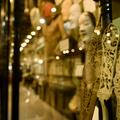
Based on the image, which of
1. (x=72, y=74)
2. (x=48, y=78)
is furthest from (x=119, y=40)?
(x=48, y=78)

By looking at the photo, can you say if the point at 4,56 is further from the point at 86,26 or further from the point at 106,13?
the point at 106,13

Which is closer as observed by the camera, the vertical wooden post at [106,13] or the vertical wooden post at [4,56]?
the vertical wooden post at [106,13]

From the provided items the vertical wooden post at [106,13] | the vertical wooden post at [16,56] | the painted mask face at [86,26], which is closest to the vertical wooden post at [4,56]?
the vertical wooden post at [16,56]

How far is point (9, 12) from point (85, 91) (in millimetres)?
1244

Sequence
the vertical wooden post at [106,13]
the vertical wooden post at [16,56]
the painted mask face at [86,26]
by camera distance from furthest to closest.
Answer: the vertical wooden post at [16,56] → the painted mask face at [86,26] → the vertical wooden post at [106,13]

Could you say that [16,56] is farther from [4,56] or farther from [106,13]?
[106,13]

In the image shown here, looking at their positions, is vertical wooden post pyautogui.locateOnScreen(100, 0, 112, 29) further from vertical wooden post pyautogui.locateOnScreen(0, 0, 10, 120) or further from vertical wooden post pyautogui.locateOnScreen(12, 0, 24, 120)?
vertical wooden post pyautogui.locateOnScreen(0, 0, 10, 120)

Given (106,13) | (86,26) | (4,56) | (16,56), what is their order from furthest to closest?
(4,56) < (16,56) < (86,26) < (106,13)

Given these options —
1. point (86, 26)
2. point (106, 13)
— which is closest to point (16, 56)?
point (86, 26)

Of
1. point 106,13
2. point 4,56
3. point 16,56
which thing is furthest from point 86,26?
point 4,56

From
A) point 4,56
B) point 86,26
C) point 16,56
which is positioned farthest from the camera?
point 4,56

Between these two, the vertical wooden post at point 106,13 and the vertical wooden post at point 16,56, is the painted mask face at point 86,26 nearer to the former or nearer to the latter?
the vertical wooden post at point 106,13

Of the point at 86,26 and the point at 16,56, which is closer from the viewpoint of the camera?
the point at 86,26

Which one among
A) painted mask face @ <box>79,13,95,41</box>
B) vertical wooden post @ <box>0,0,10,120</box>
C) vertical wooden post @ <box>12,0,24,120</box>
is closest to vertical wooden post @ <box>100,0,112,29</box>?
painted mask face @ <box>79,13,95,41</box>
